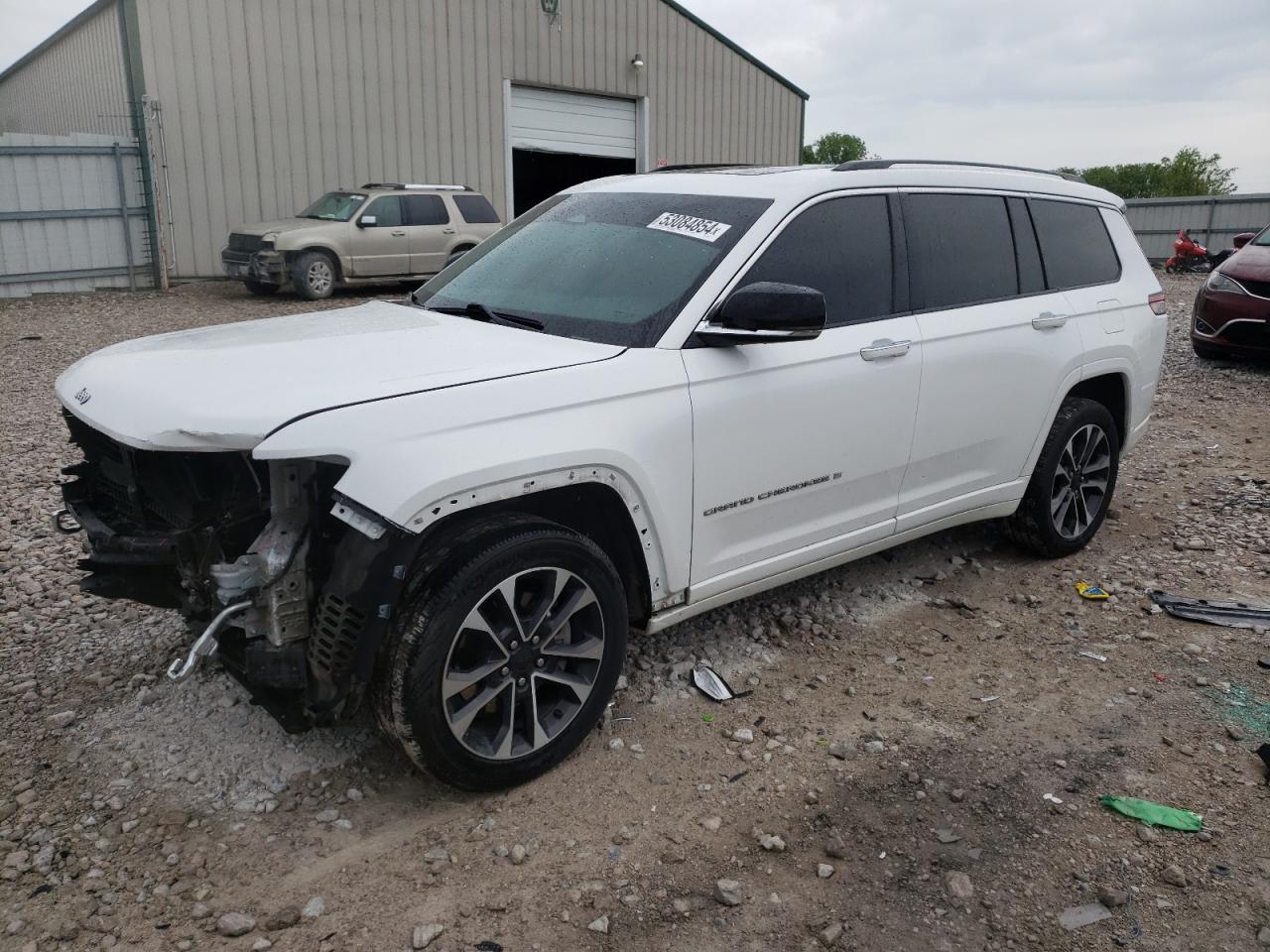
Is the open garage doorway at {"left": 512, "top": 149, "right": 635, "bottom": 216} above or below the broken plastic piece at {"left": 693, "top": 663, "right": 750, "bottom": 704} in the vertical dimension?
above

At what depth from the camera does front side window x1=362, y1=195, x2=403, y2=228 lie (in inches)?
590

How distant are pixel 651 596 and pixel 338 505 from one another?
3.70 ft

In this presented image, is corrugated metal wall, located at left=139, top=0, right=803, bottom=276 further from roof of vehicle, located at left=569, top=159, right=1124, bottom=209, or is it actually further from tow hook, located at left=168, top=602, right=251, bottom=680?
tow hook, located at left=168, top=602, right=251, bottom=680

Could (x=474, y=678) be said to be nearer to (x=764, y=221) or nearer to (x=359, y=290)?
(x=764, y=221)

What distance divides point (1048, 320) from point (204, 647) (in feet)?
12.1

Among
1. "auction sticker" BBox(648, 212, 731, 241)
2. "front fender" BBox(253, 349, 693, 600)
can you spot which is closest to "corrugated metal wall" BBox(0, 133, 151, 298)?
"auction sticker" BBox(648, 212, 731, 241)

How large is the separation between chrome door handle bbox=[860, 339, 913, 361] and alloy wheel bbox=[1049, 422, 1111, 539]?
4.52 ft

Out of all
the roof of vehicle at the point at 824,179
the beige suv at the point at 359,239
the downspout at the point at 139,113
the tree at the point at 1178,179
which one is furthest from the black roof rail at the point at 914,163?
the tree at the point at 1178,179

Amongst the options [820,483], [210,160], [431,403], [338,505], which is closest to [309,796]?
[338,505]

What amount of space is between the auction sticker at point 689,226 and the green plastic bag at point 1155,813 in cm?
223

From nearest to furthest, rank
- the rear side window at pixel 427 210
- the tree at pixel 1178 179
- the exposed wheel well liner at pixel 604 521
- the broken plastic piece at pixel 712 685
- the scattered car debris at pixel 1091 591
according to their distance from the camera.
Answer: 1. the exposed wheel well liner at pixel 604 521
2. the broken plastic piece at pixel 712 685
3. the scattered car debris at pixel 1091 591
4. the rear side window at pixel 427 210
5. the tree at pixel 1178 179

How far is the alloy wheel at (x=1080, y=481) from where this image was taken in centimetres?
493

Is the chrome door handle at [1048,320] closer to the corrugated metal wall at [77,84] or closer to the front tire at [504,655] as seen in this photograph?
the front tire at [504,655]

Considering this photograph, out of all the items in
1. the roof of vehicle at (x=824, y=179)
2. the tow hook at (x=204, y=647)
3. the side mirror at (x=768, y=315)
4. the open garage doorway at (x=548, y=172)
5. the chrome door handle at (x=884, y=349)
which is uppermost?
the open garage doorway at (x=548, y=172)
